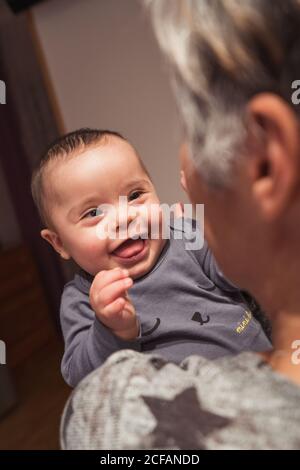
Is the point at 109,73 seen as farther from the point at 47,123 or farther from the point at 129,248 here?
the point at 129,248

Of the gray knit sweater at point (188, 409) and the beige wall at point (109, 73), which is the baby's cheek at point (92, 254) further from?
the beige wall at point (109, 73)

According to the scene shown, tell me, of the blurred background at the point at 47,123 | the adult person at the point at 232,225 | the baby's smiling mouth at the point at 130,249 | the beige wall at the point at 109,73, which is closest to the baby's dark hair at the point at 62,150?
the baby's smiling mouth at the point at 130,249

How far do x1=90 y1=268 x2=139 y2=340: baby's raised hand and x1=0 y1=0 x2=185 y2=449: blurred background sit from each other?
79 cm

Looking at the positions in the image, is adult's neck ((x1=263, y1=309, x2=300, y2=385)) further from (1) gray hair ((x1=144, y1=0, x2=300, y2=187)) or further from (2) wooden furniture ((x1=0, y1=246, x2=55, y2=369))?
(2) wooden furniture ((x1=0, y1=246, x2=55, y2=369))

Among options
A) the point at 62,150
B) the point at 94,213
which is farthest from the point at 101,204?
the point at 62,150

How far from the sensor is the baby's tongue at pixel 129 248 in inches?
26.5

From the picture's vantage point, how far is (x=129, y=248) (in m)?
0.69

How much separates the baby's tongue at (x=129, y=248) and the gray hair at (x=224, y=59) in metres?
0.33

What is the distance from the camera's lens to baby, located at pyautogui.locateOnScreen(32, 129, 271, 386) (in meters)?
0.65

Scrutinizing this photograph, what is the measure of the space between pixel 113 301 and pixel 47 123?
6.42 feet

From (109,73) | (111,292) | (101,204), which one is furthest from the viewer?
(109,73)

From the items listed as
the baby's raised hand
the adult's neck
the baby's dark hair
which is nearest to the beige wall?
the baby's dark hair

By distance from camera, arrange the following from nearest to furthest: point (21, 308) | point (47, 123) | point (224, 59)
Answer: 1. point (224, 59)
2. point (47, 123)
3. point (21, 308)

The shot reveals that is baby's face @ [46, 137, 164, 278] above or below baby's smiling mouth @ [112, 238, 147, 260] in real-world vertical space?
above
